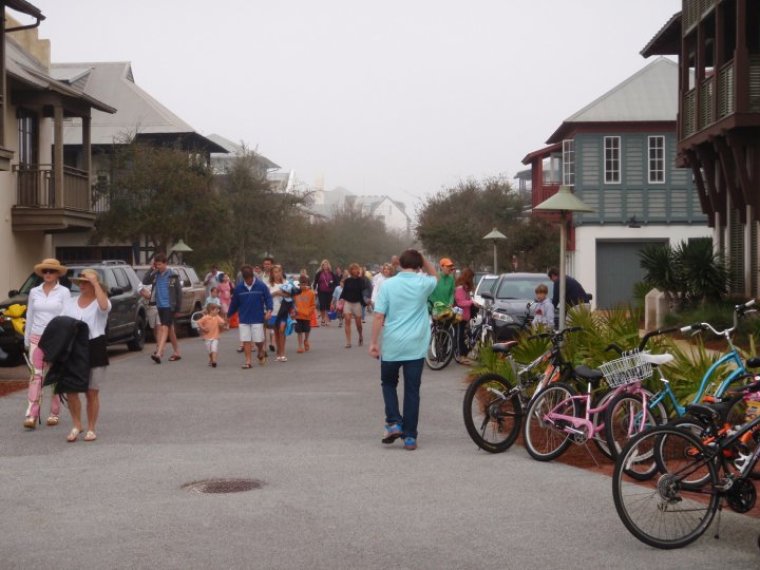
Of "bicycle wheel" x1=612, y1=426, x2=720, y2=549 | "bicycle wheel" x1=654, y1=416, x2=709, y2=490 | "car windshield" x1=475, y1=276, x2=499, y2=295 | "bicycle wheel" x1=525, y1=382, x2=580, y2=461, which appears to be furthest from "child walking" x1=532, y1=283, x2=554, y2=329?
"bicycle wheel" x1=612, y1=426, x2=720, y2=549

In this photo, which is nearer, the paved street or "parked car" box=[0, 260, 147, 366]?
the paved street

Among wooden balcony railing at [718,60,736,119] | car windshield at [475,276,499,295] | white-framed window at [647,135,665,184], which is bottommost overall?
car windshield at [475,276,499,295]

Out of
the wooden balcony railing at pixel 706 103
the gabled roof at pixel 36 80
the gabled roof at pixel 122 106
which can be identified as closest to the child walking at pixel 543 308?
the wooden balcony railing at pixel 706 103

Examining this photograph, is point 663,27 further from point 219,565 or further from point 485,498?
point 219,565

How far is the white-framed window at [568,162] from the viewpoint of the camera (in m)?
44.0

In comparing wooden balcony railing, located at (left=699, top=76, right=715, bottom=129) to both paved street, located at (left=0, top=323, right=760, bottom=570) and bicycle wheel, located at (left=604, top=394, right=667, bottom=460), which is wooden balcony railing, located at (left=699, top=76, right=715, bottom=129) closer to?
paved street, located at (left=0, top=323, right=760, bottom=570)

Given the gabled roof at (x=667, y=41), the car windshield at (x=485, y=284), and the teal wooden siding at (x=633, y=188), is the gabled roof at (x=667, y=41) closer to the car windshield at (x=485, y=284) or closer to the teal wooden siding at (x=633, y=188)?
the car windshield at (x=485, y=284)

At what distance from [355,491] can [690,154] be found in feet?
66.2

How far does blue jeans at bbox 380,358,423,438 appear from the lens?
10.7 m

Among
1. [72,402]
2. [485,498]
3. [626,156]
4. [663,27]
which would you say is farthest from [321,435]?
[626,156]

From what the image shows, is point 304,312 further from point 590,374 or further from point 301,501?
point 301,501

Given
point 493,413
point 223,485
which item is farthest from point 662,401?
point 223,485

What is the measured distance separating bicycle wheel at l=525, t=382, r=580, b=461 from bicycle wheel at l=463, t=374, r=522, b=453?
422mm

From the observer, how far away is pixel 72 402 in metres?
11.3
